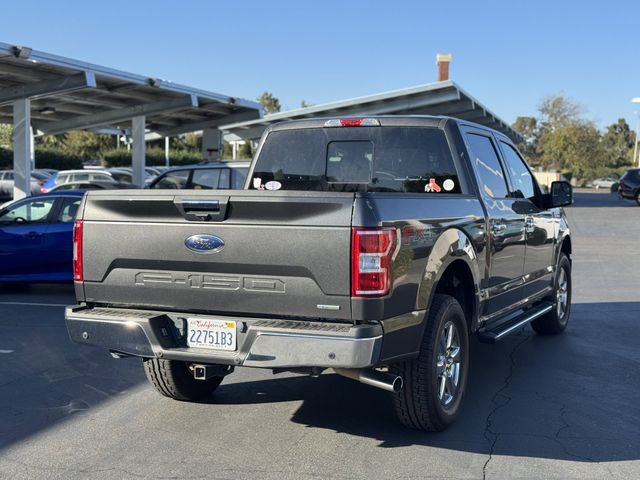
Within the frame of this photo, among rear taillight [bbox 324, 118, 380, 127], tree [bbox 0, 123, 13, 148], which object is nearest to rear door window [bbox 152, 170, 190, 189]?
rear taillight [bbox 324, 118, 380, 127]

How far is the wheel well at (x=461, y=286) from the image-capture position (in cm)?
541

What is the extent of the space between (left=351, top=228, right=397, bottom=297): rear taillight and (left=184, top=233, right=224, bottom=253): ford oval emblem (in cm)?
83

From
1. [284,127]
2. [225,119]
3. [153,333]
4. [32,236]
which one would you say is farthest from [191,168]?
[225,119]

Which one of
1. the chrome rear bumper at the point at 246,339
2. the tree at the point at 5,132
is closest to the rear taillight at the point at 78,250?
the chrome rear bumper at the point at 246,339

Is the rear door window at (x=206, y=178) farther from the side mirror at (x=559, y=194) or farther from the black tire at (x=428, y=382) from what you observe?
the black tire at (x=428, y=382)

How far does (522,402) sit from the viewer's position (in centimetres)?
588

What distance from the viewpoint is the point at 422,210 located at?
484 cm

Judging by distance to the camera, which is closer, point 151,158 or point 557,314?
point 557,314

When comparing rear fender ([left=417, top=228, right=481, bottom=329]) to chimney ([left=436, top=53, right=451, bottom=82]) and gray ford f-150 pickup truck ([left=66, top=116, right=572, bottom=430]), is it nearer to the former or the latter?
gray ford f-150 pickup truck ([left=66, top=116, right=572, bottom=430])

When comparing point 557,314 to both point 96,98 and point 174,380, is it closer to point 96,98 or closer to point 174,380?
point 174,380

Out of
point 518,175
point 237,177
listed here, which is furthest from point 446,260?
point 237,177

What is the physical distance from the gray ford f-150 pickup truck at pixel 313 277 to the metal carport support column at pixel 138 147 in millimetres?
21542

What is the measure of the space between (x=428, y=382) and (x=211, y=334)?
1.37m

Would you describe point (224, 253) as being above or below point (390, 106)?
below
